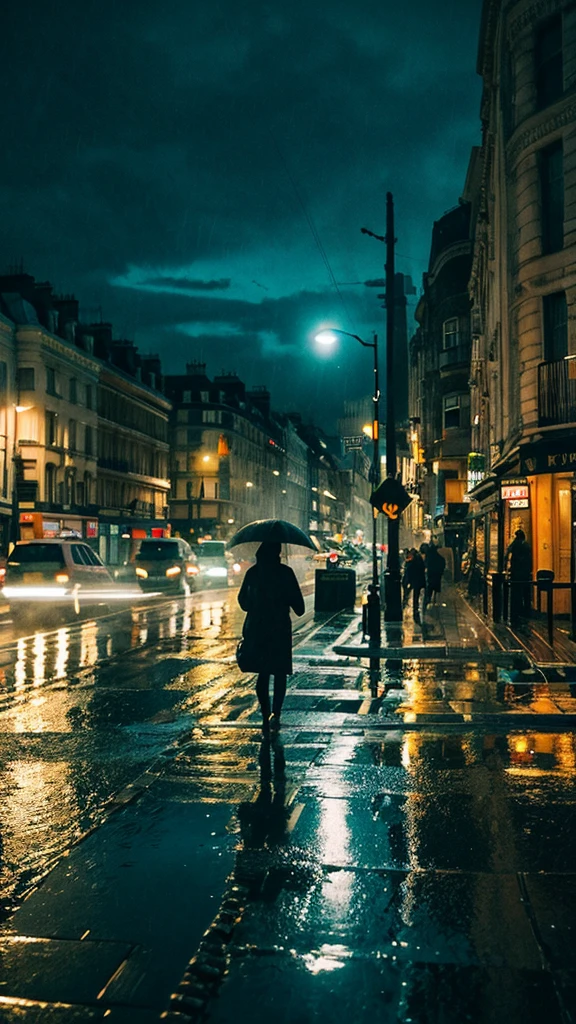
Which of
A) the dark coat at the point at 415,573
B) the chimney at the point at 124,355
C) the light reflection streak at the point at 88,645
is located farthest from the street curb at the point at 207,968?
the chimney at the point at 124,355

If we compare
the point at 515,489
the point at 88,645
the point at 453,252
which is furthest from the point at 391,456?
the point at 453,252

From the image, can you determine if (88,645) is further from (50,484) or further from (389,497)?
(50,484)

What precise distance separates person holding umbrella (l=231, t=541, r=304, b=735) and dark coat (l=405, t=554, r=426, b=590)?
15.1 meters

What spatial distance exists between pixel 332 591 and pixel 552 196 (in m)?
12.0

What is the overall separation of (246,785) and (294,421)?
145380mm

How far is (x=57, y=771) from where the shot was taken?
22.6 feet

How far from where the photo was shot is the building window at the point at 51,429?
54.0 meters

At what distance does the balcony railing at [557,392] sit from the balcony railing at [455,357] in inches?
872

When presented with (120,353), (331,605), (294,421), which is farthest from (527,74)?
(294,421)

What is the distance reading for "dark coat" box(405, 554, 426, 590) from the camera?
23609mm

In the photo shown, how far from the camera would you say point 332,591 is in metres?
26.4

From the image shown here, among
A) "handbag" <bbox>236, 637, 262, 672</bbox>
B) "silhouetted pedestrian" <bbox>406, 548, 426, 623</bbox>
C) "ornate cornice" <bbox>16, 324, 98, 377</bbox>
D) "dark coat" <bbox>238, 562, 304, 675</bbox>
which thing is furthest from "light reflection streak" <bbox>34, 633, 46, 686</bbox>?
"ornate cornice" <bbox>16, 324, 98, 377</bbox>

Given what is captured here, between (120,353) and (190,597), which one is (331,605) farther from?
(120,353)

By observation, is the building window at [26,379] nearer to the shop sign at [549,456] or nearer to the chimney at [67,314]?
the chimney at [67,314]
